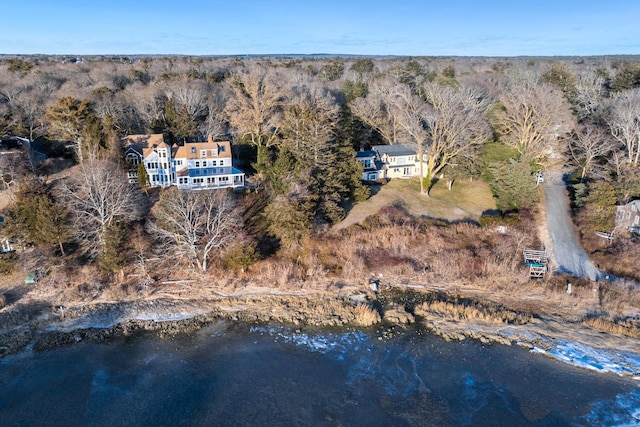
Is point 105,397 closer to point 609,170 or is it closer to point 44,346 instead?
point 44,346

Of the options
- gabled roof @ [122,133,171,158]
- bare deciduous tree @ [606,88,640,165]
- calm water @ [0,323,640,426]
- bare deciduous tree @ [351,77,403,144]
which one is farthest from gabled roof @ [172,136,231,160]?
bare deciduous tree @ [606,88,640,165]

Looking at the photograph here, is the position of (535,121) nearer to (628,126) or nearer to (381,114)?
(628,126)

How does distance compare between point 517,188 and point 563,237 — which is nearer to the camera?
point 563,237

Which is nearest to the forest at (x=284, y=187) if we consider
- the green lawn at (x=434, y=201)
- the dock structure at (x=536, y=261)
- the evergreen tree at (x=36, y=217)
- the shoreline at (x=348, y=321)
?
the evergreen tree at (x=36, y=217)

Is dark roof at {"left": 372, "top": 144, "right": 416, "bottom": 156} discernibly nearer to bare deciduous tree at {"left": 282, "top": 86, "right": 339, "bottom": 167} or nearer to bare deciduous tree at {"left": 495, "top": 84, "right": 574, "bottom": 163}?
bare deciduous tree at {"left": 282, "top": 86, "right": 339, "bottom": 167}

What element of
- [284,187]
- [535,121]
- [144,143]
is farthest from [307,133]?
[535,121]

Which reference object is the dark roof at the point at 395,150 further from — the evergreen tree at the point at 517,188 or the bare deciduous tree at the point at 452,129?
the evergreen tree at the point at 517,188
